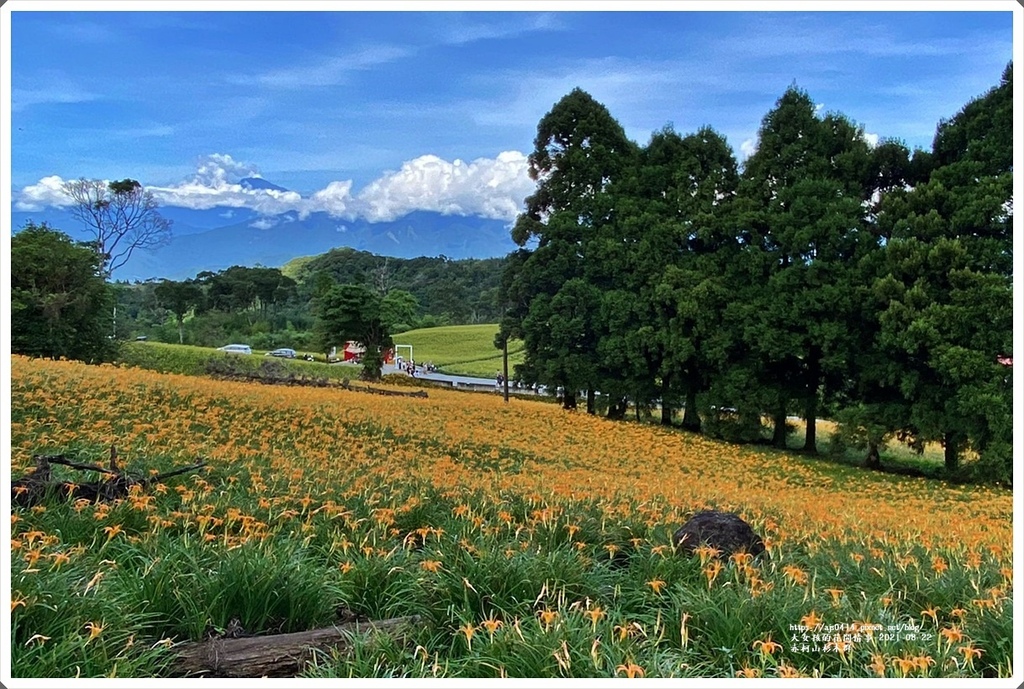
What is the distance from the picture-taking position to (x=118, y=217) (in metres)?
4.28

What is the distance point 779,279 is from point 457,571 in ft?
26.8

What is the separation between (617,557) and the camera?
131 inches

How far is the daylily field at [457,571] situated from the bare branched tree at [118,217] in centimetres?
97

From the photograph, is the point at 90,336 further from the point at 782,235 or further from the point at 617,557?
the point at 782,235

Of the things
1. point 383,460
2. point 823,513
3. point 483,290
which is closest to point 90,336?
point 383,460

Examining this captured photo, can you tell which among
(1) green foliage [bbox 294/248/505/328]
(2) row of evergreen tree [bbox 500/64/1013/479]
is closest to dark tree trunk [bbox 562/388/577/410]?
(2) row of evergreen tree [bbox 500/64/1013/479]

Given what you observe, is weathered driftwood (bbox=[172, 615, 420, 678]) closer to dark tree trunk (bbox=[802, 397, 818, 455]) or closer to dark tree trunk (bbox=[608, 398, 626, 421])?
dark tree trunk (bbox=[608, 398, 626, 421])

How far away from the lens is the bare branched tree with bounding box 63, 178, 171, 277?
3.97 meters

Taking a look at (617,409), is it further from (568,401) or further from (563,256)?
(563,256)

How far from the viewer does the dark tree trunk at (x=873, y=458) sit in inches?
347

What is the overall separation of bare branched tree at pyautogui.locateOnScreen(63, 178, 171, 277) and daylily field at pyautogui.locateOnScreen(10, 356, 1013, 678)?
97cm

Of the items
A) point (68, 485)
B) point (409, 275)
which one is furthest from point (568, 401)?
point (68, 485)

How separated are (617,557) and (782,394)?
7.61 m

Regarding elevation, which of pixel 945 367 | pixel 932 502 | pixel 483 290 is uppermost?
pixel 483 290
